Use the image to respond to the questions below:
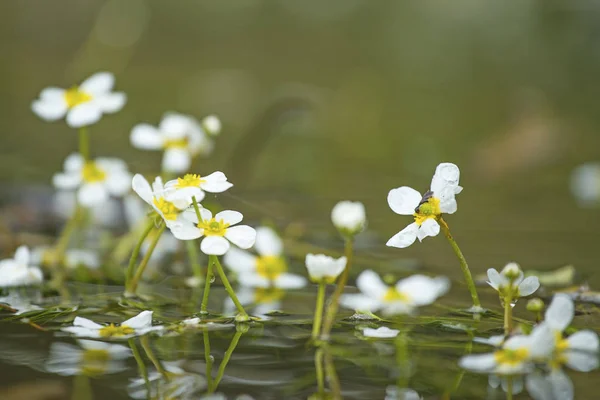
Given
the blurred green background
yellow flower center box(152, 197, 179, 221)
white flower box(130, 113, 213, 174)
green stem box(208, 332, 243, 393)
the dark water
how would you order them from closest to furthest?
green stem box(208, 332, 243, 393)
the dark water
yellow flower center box(152, 197, 179, 221)
white flower box(130, 113, 213, 174)
the blurred green background

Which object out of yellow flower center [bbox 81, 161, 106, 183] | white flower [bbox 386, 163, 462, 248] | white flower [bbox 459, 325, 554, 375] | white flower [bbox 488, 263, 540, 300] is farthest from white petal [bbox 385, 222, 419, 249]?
yellow flower center [bbox 81, 161, 106, 183]

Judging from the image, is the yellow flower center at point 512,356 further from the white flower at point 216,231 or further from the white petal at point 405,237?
the white flower at point 216,231

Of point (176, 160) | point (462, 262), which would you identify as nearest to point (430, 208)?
point (462, 262)

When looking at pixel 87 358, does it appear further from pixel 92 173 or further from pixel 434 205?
pixel 92 173

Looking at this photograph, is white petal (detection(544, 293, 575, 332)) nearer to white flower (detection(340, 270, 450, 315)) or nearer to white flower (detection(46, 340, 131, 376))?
white flower (detection(340, 270, 450, 315))

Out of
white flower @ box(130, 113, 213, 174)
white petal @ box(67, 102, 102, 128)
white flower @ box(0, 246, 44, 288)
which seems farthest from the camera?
white flower @ box(130, 113, 213, 174)

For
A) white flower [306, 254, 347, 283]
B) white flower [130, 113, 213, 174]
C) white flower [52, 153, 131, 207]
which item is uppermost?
white flower [130, 113, 213, 174]

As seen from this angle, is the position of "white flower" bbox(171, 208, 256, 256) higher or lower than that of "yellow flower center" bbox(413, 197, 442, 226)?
lower
